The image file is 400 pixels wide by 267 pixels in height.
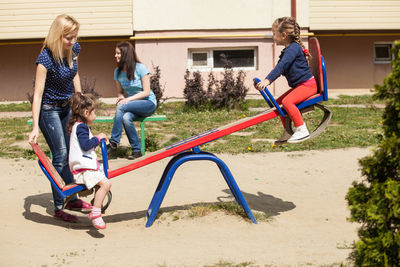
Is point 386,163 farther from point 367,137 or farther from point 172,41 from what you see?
point 172,41

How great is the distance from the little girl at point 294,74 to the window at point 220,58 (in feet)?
27.0

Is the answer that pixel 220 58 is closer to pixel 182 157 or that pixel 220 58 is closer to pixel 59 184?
pixel 182 157

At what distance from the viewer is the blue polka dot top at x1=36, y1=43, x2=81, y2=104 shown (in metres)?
4.69

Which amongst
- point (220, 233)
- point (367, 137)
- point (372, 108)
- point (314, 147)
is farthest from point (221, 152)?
point (372, 108)

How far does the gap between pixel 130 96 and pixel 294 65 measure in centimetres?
309

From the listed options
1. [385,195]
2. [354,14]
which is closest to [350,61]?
[354,14]

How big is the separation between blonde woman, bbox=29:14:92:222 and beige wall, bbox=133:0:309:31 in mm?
8021

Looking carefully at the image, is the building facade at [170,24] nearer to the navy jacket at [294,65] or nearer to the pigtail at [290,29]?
the pigtail at [290,29]

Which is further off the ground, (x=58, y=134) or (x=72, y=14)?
(x=72, y=14)

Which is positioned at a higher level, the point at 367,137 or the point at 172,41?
the point at 172,41

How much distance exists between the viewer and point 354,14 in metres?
13.1

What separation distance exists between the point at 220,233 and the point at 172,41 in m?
9.00

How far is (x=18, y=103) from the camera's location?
1312 cm

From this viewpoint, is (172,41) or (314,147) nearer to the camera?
(314,147)
